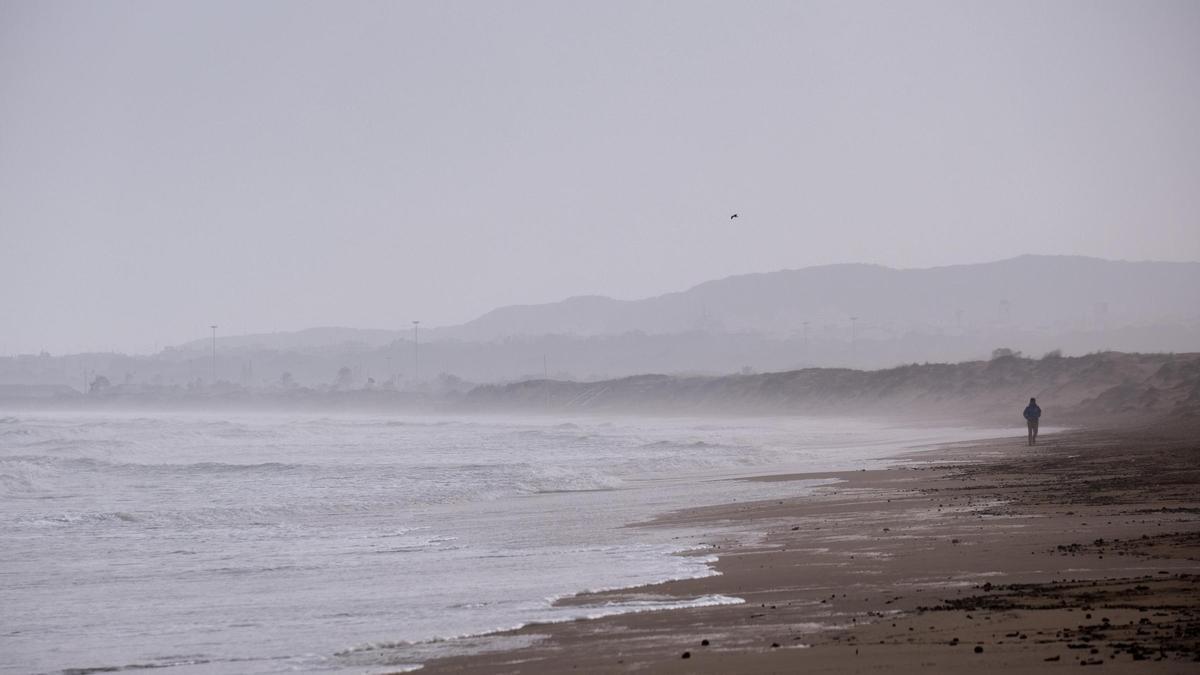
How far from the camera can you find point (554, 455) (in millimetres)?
33375

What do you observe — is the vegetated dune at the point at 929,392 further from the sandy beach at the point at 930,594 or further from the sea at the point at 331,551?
the sandy beach at the point at 930,594

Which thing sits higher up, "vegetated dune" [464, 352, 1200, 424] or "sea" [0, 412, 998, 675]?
"vegetated dune" [464, 352, 1200, 424]

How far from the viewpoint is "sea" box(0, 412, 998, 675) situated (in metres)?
8.52

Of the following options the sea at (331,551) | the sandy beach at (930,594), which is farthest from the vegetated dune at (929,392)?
the sandy beach at (930,594)

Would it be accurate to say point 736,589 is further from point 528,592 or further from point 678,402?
point 678,402

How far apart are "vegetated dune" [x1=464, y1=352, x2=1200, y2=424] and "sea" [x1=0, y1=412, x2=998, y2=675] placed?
22.0 metres

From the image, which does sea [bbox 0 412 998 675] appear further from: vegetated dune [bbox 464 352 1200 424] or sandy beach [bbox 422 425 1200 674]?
vegetated dune [bbox 464 352 1200 424]

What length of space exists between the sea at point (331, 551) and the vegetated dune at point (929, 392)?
867 inches

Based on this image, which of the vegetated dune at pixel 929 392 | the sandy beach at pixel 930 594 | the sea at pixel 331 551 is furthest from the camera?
the vegetated dune at pixel 929 392

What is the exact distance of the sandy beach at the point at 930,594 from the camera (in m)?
6.73

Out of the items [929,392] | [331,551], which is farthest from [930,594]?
[929,392]

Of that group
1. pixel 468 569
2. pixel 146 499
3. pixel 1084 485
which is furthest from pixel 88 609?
pixel 1084 485

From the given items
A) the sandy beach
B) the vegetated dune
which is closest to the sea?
the sandy beach

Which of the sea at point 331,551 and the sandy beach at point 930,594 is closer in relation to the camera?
the sandy beach at point 930,594
